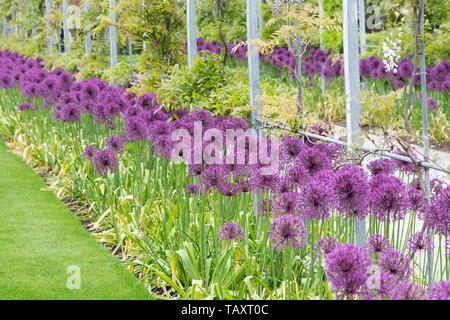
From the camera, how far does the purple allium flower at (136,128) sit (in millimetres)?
4727

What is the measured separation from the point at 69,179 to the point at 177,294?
3091 millimetres

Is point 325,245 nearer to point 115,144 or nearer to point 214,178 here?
point 214,178

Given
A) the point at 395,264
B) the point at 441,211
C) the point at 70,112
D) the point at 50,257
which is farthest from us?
the point at 70,112

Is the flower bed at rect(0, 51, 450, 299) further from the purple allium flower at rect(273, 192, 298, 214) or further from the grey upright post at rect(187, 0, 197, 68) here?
the grey upright post at rect(187, 0, 197, 68)

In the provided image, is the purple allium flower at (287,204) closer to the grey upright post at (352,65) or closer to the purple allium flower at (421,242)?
the purple allium flower at (421,242)

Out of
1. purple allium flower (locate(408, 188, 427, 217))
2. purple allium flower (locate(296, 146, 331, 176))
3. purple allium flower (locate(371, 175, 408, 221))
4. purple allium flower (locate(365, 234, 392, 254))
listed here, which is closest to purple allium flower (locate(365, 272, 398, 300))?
purple allium flower (locate(365, 234, 392, 254))

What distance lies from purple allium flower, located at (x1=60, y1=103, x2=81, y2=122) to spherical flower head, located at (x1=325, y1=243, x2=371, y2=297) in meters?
4.76

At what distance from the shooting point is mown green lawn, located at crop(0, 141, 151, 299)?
4.09 m

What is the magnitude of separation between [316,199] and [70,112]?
4313 millimetres

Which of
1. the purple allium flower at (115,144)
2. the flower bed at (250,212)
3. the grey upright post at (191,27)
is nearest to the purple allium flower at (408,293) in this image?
the flower bed at (250,212)

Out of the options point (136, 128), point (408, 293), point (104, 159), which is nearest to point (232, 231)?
point (408, 293)

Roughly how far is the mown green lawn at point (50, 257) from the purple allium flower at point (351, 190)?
184 centimetres

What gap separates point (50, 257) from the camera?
476 cm
